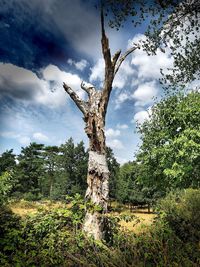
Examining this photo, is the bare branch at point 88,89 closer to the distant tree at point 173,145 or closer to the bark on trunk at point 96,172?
the bark on trunk at point 96,172

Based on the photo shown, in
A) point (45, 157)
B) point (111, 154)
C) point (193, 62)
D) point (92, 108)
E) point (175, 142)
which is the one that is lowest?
point (92, 108)

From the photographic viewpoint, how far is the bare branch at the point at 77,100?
26.1 feet

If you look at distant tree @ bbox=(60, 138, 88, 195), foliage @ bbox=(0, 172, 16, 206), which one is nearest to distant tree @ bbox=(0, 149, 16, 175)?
distant tree @ bbox=(60, 138, 88, 195)

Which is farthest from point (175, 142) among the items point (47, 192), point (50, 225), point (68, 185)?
point (47, 192)

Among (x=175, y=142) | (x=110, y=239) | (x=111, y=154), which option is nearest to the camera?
(x=110, y=239)

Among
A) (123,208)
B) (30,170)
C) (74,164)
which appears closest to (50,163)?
(30,170)

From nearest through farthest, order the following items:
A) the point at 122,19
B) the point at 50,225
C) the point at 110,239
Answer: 1. the point at 50,225
2. the point at 110,239
3. the point at 122,19

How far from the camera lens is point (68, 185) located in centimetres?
4303

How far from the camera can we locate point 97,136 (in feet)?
24.6

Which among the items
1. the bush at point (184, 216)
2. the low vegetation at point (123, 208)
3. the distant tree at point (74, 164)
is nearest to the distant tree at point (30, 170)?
the low vegetation at point (123, 208)

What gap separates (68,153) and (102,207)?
126 feet

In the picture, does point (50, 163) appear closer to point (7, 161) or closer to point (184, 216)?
point (7, 161)

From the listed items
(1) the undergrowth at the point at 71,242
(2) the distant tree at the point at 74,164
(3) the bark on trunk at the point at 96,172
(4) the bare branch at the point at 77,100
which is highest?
(2) the distant tree at the point at 74,164

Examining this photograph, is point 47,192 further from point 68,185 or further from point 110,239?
point 110,239
